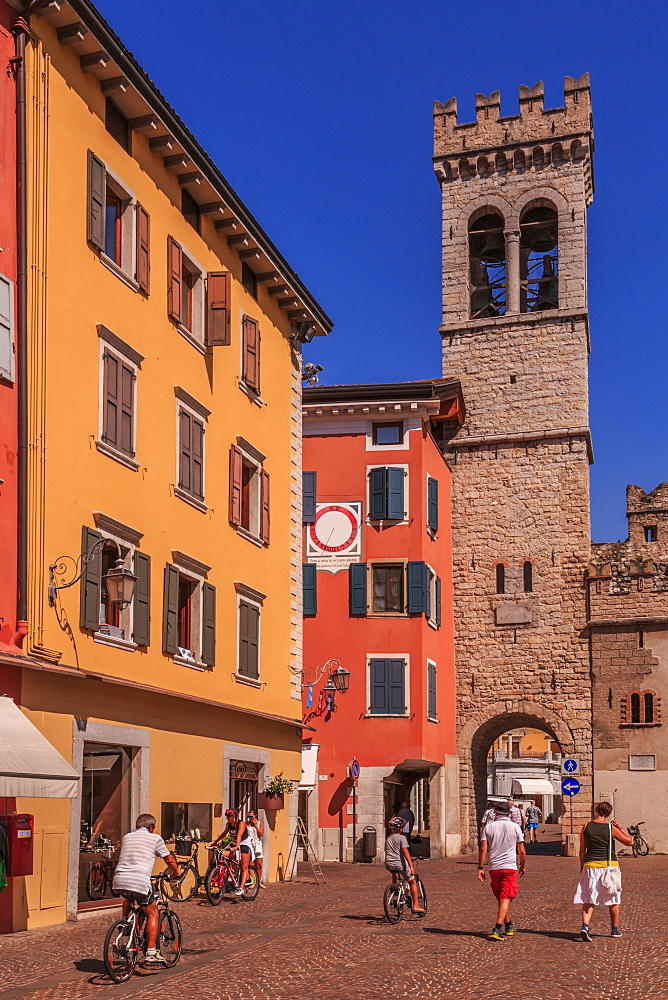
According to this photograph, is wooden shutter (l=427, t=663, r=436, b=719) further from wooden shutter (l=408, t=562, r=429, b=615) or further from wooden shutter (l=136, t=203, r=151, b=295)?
wooden shutter (l=136, t=203, r=151, b=295)

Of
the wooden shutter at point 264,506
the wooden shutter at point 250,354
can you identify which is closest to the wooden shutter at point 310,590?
the wooden shutter at point 264,506

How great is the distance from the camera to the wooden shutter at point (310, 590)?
1288 inches

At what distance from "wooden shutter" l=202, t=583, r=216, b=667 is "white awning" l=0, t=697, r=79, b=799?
19.1ft

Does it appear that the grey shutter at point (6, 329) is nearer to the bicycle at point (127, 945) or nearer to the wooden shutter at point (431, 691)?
the bicycle at point (127, 945)

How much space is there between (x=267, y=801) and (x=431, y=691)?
11.7 m

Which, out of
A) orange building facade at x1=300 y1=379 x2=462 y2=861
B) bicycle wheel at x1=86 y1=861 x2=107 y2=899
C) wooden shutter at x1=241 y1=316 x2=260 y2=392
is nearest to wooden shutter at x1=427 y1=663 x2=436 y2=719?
orange building facade at x1=300 y1=379 x2=462 y2=861

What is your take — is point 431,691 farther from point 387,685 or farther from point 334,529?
point 334,529

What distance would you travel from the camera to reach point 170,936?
38.1ft

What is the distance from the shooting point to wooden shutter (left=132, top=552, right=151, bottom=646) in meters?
17.4

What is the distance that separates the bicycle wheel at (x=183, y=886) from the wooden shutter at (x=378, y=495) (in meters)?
14.9

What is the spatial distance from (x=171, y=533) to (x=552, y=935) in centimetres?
780

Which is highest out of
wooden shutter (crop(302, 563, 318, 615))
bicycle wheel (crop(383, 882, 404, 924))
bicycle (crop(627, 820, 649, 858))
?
wooden shutter (crop(302, 563, 318, 615))

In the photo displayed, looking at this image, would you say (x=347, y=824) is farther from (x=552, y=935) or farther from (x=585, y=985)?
(x=585, y=985)

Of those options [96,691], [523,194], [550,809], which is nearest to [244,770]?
[96,691]
